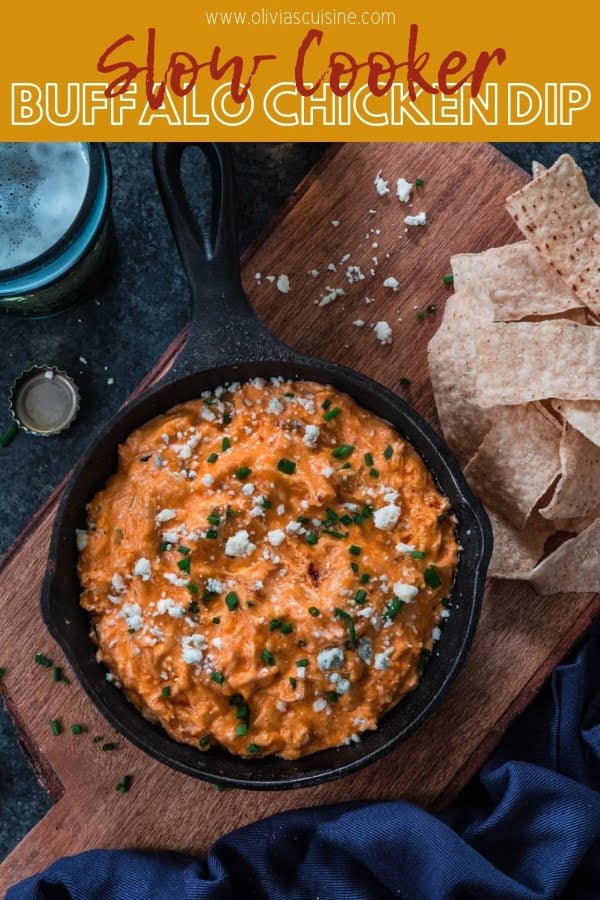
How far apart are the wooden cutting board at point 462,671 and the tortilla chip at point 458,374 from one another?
122 mm

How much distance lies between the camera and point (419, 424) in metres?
2.74

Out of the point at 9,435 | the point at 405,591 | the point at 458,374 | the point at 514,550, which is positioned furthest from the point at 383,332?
the point at 9,435

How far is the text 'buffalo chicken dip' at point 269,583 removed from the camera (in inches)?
99.3

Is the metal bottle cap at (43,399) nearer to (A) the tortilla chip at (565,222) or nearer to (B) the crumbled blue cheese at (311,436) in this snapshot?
(B) the crumbled blue cheese at (311,436)

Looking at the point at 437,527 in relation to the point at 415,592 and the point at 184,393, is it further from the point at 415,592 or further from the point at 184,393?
the point at 184,393

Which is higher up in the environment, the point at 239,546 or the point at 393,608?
the point at 239,546

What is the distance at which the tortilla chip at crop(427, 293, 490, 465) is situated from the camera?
9.69 feet

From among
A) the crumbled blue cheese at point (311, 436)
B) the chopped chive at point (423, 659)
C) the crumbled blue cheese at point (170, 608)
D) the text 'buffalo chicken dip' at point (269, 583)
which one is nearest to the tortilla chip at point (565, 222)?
the text 'buffalo chicken dip' at point (269, 583)

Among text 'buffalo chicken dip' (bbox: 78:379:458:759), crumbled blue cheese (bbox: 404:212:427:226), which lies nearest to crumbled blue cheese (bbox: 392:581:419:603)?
text 'buffalo chicken dip' (bbox: 78:379:458:759)

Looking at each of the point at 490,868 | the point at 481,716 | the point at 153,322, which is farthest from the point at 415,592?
the point at 153,322

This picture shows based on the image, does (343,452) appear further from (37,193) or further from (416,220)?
(37,193)

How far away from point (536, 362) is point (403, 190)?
72 centimetres

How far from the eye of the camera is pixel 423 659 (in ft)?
8.96

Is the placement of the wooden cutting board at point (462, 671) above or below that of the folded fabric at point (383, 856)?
above
